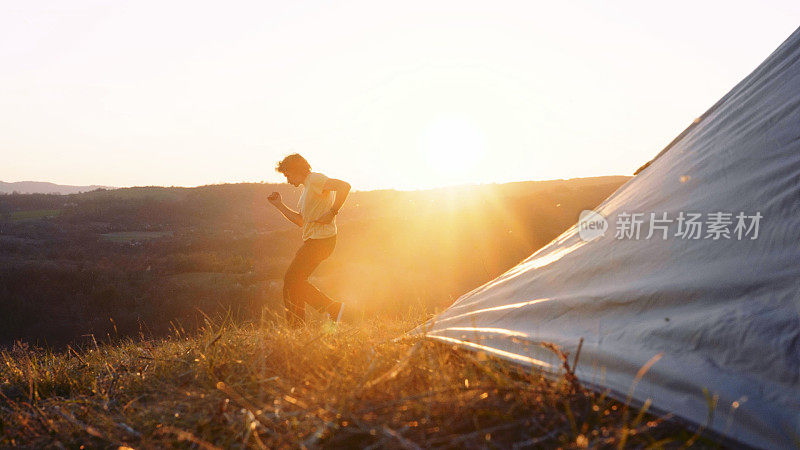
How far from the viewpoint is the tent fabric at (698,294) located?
1.89m

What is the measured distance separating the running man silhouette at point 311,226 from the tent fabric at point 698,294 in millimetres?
1938

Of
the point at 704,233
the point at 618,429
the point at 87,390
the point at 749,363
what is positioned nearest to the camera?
the point at 618,429

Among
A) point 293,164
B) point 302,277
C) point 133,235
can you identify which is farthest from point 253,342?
point 133,235

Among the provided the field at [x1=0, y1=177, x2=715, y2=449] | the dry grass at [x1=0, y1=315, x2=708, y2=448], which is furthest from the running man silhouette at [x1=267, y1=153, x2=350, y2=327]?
the dry grass at [x1=0, y1=315, x2=708, y2=448]

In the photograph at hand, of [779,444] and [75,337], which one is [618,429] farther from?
[75,337]

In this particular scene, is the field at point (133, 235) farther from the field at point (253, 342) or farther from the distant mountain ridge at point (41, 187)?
the distant mountain ridge at point (41, 187)

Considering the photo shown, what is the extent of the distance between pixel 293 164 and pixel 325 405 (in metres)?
3.54

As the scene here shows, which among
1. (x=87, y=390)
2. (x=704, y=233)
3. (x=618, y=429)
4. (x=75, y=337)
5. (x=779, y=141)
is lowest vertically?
(x=75, y=337)

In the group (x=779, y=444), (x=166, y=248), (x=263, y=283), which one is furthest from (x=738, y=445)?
(x=166, y=248)

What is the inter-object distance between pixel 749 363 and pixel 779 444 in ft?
1.29

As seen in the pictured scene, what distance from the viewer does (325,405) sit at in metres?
1.92

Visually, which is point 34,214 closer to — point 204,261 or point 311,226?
point 204,261

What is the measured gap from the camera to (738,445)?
1.67m

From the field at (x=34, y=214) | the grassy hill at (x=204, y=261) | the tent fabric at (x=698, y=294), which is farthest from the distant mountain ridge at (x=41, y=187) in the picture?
the tent fabric at (x=698, y=294)
